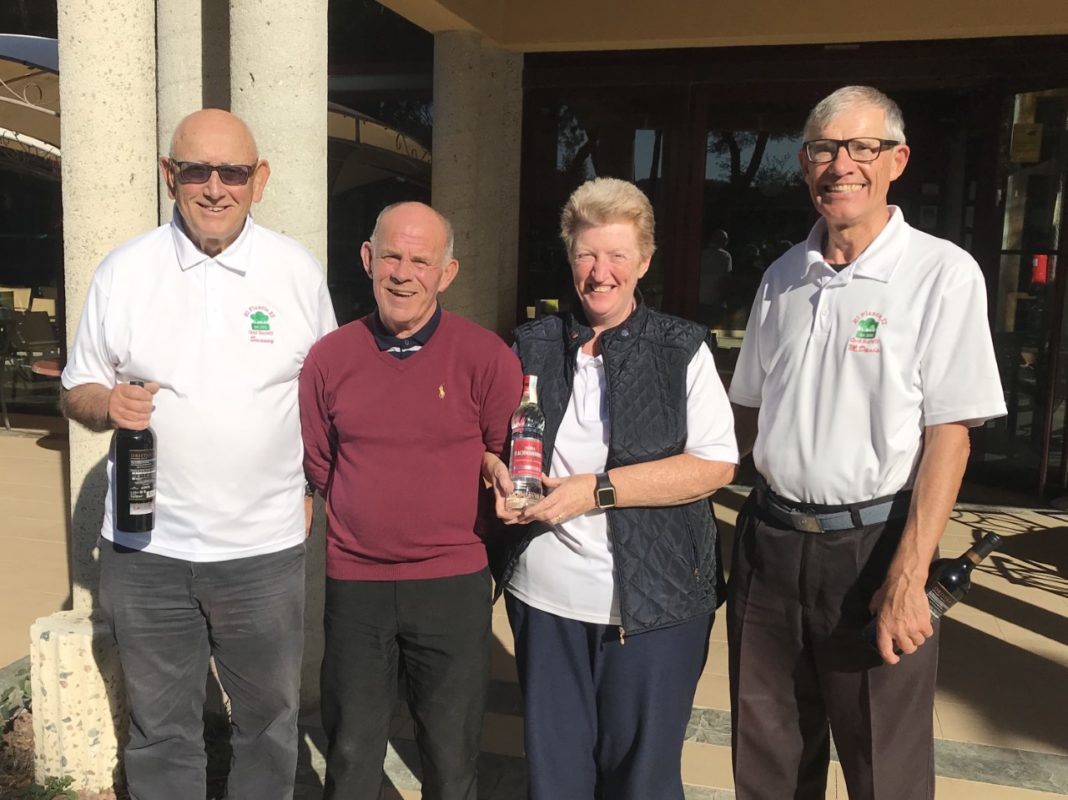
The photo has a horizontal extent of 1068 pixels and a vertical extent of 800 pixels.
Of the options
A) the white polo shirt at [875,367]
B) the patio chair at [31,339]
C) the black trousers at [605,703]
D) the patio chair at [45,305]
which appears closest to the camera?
the white polo shirt at [875,367]

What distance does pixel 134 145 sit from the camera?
11.7 feet

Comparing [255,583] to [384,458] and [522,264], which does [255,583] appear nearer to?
[384,458]

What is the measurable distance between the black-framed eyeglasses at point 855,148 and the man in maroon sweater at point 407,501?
38.1 inches

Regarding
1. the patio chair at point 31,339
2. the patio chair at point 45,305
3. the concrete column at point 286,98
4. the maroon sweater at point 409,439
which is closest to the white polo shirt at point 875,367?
the maroon sweater at point 409,439

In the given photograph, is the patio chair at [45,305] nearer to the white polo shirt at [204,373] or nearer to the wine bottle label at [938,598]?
the white polo shirt at [204,373]

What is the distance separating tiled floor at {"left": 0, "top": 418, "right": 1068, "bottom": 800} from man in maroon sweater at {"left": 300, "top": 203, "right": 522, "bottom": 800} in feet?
3.17

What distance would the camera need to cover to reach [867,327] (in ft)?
7.94

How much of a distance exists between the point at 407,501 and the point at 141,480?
27.6 inches

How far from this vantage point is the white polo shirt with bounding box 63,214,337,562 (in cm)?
257

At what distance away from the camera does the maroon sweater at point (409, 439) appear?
255 cm

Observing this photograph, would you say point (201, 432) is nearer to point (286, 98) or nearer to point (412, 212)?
point (412, 212)

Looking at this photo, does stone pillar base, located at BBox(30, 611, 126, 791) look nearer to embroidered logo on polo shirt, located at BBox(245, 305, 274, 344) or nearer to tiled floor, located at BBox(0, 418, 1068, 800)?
tiled floor, located at BBox(0, 418, 1068, 800)

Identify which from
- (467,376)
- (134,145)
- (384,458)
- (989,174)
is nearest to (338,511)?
(384,458)

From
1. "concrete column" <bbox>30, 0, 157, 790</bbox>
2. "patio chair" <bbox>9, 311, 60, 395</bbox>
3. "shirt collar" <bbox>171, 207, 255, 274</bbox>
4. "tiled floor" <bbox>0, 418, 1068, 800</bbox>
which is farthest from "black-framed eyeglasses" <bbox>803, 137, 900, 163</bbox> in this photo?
"patio chair" <bbox>9, 311, 60, 395</bbox>
